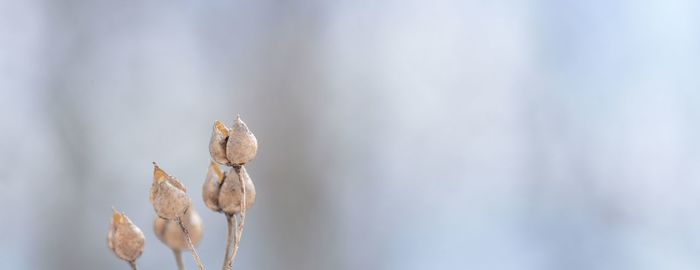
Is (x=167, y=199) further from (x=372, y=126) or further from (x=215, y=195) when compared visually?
(x=372, y=126)

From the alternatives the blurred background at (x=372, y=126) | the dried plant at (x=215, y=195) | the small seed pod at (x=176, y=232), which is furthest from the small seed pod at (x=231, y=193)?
the blurred background at (x=372, y=126)

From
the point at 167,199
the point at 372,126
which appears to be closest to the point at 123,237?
the point at 167,199

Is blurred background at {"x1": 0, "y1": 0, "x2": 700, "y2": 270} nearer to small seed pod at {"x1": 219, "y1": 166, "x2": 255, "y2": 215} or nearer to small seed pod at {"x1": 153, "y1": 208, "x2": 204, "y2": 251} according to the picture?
small seed pod at {"x1": 153, "y1": 208, "x2": 204, "y2": 251}

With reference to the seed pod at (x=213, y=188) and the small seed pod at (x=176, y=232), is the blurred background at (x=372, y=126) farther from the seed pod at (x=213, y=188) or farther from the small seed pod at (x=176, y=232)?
the seed pod at (x=213, y=188)

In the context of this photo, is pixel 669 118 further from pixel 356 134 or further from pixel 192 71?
pixel 192 71

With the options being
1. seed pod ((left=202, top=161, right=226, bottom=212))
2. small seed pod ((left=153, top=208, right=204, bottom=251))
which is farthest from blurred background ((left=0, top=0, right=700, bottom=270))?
seed pod ((left=202, top=161, right=226, bottom=212))

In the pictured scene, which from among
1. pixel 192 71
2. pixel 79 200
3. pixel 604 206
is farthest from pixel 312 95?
pixel 604 206

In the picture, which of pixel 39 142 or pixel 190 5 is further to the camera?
pixel 190 5
